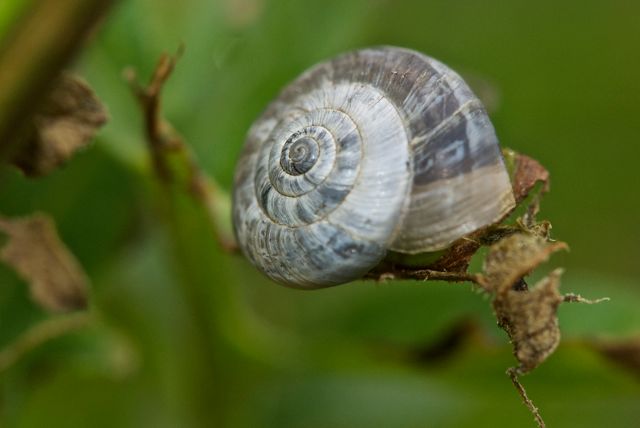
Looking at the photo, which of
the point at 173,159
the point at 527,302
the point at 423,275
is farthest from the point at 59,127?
the point at 527,302

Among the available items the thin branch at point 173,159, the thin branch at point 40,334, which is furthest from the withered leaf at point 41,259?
the thin branch at point 173,159

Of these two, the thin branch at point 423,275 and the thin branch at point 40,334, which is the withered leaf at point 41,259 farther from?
the thin branch at point 423,275

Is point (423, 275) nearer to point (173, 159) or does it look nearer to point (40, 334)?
point (173, 159)

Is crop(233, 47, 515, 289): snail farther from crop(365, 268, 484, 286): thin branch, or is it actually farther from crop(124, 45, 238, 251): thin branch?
crop(124, 45, 238, 251): thin branch

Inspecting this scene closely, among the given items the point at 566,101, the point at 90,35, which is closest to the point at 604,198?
the point at 566,101

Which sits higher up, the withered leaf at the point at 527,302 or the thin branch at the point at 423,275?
the withered leaf at the point at 527,302

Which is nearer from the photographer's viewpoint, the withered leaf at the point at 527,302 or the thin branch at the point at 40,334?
the withered leaf at the point at 527,302
